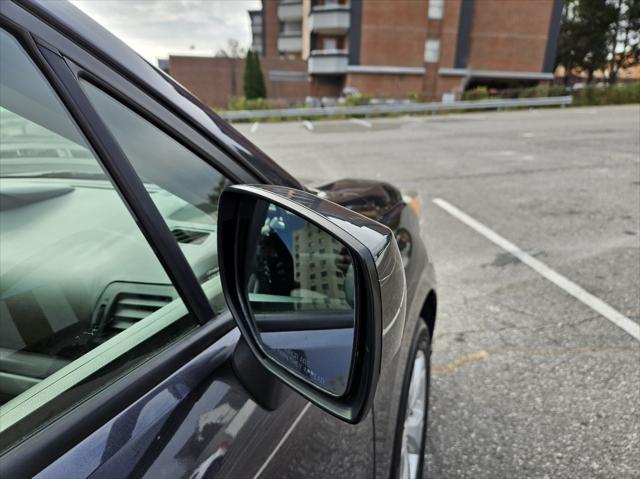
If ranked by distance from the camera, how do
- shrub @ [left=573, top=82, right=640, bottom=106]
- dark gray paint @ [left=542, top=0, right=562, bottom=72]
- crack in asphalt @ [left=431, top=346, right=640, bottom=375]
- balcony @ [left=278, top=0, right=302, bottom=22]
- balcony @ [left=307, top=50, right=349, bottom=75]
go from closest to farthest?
crack in asphalt @ [left=431, top=346, right=640, bottom=375] → dark gray paint @ [left=542, top=0, right=562, bottom=72] → shrub @ [left=573, top=82, right=640, bottom=106] → balcony @ [left=307, top=50, right=349, bottom=75] → balcony @ [left=278, top=0, right=302, bottom=22]

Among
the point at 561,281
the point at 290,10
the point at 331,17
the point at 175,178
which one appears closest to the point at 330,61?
the point at 331,17

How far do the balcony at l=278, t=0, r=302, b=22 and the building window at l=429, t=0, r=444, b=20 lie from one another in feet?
52.8

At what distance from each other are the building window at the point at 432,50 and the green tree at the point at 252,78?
13.8 m

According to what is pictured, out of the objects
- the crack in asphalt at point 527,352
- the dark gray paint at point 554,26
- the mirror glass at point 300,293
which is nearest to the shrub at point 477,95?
the dark gray paint at point 554,26

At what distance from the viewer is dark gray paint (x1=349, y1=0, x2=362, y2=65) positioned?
35969mm

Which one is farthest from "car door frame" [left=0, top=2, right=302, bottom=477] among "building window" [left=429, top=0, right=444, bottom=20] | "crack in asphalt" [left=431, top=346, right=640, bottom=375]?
"building window" [left=429, top=0, right=444, bottom=20]

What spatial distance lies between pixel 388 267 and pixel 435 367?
2.33 m

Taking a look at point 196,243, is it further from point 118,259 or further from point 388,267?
point 388,267

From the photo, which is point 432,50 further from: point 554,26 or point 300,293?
point 300,293

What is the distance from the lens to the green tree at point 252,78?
3744 centimetres

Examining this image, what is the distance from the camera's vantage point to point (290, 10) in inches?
1864

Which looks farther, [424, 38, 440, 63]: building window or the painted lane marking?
[424, 38, 440, 63]: building window

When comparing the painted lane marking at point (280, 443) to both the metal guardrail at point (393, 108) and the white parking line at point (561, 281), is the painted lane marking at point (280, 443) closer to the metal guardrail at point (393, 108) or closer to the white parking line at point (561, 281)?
the white parking line at point (561, 281)

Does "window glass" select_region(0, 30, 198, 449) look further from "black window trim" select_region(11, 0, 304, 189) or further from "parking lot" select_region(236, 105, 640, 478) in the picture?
"parking lot" select_region(236, 105, 640, 478)
